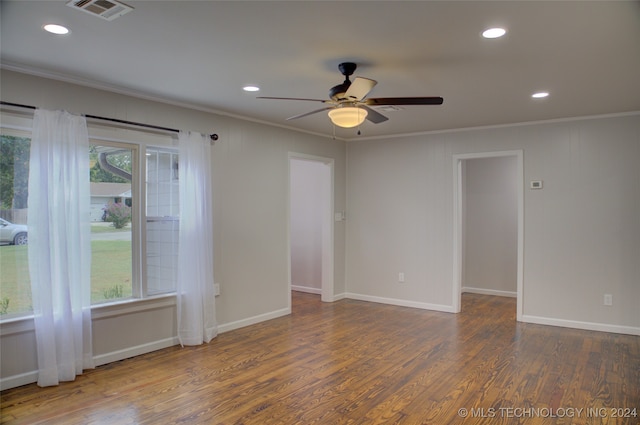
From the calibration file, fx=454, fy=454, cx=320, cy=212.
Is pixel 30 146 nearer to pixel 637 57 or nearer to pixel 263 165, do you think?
pixel 263 165

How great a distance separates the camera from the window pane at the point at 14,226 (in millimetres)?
3494

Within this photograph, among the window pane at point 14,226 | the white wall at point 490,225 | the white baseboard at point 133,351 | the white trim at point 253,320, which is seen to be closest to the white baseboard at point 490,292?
the white wall at point 490,225

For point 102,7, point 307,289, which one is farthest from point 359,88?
point 307,289

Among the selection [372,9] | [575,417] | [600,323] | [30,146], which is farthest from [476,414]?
[30,146]

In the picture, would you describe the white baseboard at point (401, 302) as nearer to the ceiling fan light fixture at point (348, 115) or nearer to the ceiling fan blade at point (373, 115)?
the ceiling fan blade at point (373, 115)

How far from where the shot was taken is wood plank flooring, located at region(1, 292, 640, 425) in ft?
9.99

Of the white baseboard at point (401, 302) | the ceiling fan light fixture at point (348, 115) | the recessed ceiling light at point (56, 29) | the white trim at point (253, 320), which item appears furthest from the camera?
the white baseboard at point (401, 302)

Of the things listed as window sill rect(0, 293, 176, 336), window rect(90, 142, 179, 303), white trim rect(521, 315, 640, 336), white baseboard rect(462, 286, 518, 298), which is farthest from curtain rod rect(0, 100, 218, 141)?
white baseboard rect(462, 286, 518, 298)

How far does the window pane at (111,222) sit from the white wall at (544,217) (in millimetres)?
3592

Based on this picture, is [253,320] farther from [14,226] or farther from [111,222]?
[14,226]

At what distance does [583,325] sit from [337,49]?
4.35m

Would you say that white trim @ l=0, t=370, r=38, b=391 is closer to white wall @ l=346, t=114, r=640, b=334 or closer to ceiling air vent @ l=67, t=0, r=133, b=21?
ceiling air vent @ l=67, t=0, r=133, b=21

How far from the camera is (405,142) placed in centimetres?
645

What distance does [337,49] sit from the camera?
3.00 metres
